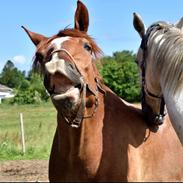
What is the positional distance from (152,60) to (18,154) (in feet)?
30.5

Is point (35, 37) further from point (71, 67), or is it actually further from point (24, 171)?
point (24, 171)

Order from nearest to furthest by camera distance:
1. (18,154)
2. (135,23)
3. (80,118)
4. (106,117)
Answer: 1. (80,118)
2. (106,117)
3. (135,23)
4. (18,154)

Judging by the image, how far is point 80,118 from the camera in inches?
107

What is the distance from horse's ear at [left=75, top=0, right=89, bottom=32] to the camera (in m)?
3.00

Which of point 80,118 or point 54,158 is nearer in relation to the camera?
point 80,118

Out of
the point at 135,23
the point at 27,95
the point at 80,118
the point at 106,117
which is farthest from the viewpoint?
the point at 27,95

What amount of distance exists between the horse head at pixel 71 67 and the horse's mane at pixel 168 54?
0.46 meters

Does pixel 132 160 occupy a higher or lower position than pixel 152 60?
lower

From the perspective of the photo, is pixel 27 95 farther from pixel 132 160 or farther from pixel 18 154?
pixel 132 160

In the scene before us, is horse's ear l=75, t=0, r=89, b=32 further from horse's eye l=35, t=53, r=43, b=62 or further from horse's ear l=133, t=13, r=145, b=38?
horse's ear l=133, t=13, r=145, b=38

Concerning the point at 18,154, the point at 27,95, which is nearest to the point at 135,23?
the point at 18,154

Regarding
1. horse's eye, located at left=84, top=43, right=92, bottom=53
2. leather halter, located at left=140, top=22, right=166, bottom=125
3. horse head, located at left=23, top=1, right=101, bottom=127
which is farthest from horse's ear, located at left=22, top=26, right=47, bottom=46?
leather halter, located at left=140, top=22, right=166, bottom=125

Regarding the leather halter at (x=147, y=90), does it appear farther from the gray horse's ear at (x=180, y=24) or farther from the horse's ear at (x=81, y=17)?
the horse's ear at (x=81, y=17)

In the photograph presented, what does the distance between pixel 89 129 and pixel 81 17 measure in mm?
846
